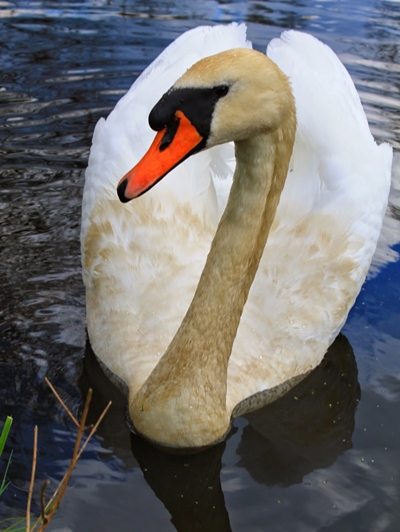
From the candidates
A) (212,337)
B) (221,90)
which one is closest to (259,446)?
(212,337)

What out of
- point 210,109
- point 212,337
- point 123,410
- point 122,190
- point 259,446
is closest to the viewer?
point 122,190

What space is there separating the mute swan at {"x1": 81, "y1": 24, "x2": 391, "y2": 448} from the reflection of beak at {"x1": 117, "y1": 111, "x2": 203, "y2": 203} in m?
0.10

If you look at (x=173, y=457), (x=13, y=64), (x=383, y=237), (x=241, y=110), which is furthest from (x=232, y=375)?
(x=13, y=64)

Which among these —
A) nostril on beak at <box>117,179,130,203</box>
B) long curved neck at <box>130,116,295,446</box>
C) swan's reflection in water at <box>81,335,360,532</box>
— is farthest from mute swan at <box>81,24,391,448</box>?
nostril on beak at <box>117,179,130,203</box>

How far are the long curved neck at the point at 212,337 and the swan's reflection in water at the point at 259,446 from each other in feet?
0.44

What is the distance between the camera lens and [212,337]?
4105mm

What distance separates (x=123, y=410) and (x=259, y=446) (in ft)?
2.59

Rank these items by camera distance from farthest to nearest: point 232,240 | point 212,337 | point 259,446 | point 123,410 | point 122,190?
point 123,410 → point 259,446 → point 212,337 → point 232,240 → point 122,190

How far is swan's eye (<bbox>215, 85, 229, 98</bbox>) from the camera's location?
10.9 ft

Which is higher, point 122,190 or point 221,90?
point 221,90

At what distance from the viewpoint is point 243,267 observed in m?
4.01

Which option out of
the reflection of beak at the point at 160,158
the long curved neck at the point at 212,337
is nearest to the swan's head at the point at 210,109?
the reflection of beak at the point at 160,158

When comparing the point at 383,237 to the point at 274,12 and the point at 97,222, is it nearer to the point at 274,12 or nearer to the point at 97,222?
the point at 97,222

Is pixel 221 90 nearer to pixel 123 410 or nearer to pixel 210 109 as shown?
pixel 210 109
